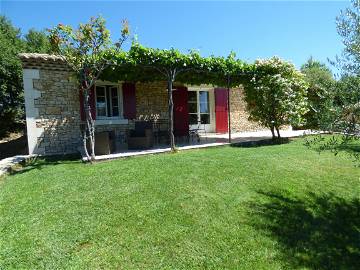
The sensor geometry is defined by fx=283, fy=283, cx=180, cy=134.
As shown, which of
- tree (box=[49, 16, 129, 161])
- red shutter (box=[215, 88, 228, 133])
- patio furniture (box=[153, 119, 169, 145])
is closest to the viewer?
tree (box=[49, 16, 129, 161])

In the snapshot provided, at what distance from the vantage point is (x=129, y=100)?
1076cm

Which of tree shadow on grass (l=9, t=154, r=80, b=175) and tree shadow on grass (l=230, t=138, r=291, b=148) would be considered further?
tree shadow on grass (l=230, t=138, r=291, b=148)

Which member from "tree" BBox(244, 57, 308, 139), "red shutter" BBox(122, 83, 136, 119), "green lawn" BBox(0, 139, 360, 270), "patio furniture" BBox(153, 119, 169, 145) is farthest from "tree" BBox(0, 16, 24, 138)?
"tree" BBox(244, 57, 308, 139)

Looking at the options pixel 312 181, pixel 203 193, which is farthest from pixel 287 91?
pixel 203 193

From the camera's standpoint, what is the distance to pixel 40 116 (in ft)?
29.0

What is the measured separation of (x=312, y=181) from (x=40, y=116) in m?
7.87

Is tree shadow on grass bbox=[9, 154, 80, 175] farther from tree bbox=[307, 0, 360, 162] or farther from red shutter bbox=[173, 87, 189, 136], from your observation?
tree bbox=[307, 0, 360, 162]

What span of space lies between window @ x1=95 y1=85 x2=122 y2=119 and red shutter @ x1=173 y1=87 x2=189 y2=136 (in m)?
2.72

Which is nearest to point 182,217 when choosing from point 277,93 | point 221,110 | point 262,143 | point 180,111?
point 262,143

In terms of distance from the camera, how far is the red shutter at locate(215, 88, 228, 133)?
49.2 feet

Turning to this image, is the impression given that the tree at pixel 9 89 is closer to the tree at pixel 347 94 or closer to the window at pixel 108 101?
the window at pixel 108 101

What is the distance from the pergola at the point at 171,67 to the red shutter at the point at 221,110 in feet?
13.0

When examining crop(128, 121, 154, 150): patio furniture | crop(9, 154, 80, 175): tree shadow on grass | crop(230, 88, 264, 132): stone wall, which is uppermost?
crop(230, 88, 264, 132): stone wall

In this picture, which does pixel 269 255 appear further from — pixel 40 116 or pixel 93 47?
pixel 40 116
